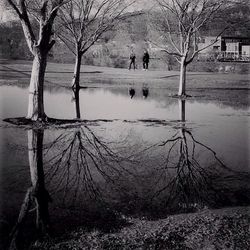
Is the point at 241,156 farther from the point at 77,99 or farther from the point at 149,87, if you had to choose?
the point at 149,87

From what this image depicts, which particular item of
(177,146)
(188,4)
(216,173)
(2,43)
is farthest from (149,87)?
(2,43)

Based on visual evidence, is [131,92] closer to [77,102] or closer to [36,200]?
[77,102]

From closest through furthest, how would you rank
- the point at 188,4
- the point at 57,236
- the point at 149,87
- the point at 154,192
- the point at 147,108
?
the point at 57,236 < the point at 154,192 < the point at 147,108 < the point at 188,4 < the point at 149,87

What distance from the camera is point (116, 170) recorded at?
9180 millimetres

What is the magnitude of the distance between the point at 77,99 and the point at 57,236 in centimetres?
1599

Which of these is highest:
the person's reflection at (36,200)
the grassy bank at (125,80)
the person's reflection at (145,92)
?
the grassy bank at (125,80)

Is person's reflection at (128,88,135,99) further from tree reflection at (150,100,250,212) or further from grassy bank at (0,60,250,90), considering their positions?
tree reflection at (150,100,250,212)

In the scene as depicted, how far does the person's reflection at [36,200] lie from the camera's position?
5.71m

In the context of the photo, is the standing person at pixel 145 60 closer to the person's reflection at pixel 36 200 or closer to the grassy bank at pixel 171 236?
the person's reflection at pixel 36 200

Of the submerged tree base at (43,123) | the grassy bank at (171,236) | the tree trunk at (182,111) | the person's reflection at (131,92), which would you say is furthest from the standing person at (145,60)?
the grassy bank at (171,236)

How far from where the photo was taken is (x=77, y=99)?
21297 millimetres

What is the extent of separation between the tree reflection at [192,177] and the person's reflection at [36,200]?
6.52 ft

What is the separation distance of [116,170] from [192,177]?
163cm

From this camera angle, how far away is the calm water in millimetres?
6590
